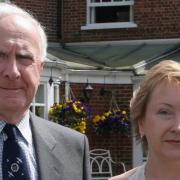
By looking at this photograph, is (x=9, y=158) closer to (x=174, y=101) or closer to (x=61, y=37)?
(x=174, y=101)

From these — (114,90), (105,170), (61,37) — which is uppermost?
(61,37)

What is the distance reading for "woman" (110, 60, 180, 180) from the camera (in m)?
3.16

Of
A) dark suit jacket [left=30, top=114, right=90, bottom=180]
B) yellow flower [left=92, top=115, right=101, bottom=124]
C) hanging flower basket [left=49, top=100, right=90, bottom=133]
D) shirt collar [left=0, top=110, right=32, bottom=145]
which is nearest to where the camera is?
shirt collar [left=0, top=110, right=32, bottom=145]

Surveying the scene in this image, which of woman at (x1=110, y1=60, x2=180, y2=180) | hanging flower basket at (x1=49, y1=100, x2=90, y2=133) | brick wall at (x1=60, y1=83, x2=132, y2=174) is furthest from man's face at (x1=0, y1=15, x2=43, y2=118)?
brick wall at (x1=60, y1=83, x2=132, y2=174)

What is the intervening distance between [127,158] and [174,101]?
32.5 feet

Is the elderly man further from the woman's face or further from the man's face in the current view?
the woman's face

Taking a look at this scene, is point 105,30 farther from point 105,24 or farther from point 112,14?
point 112,14

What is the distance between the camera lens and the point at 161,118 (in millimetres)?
3184

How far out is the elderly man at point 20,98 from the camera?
3111mm

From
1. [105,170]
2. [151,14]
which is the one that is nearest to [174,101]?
[105,170]

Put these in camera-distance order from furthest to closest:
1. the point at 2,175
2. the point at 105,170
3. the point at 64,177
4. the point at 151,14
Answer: the point at 151,14 < the point at 105,170 < the point at 64,177 < the point at 2,175

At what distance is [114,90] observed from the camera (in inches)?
513

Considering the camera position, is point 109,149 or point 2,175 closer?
point 2,175

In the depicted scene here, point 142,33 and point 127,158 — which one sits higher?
point 142,33
